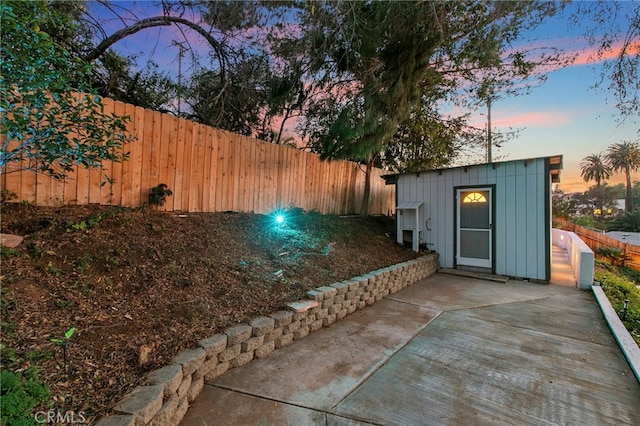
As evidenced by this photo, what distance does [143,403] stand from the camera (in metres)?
1.51

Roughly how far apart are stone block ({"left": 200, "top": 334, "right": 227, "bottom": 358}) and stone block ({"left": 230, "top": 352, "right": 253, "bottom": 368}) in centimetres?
20

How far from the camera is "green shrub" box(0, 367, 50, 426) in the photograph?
124 cm

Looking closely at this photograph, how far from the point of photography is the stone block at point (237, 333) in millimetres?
2367

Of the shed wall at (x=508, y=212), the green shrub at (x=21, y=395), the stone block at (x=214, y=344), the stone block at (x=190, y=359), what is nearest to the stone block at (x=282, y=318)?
the stone block at (x=214, y=344)

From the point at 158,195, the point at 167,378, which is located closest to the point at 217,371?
the point at 167,378

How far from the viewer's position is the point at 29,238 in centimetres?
244

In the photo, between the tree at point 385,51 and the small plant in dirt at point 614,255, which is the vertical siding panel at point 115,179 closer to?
the tree at point 385,51

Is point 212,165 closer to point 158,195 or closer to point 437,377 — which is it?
point 158,195

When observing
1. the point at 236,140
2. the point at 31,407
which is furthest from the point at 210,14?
the point at 31,407

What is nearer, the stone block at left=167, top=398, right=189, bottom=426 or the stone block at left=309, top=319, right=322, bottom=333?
the stone block at left=167, top=398, right=189, bottom=426

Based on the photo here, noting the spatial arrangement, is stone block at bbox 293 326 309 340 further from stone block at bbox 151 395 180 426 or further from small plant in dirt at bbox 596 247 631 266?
small plant in dirt at bbox 596 247 631 266

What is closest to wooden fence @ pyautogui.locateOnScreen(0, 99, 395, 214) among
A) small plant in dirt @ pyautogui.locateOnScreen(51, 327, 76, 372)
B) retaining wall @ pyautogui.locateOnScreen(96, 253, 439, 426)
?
small plant in dirt @ pyautogui.locateOnScreen(51, 327, 76, 372)

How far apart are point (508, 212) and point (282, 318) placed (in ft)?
17.0

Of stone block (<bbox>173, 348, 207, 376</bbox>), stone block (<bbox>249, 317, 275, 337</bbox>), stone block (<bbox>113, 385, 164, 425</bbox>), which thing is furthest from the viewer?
stone block (<bbox>249, 317, 275, 337</bbox>)
